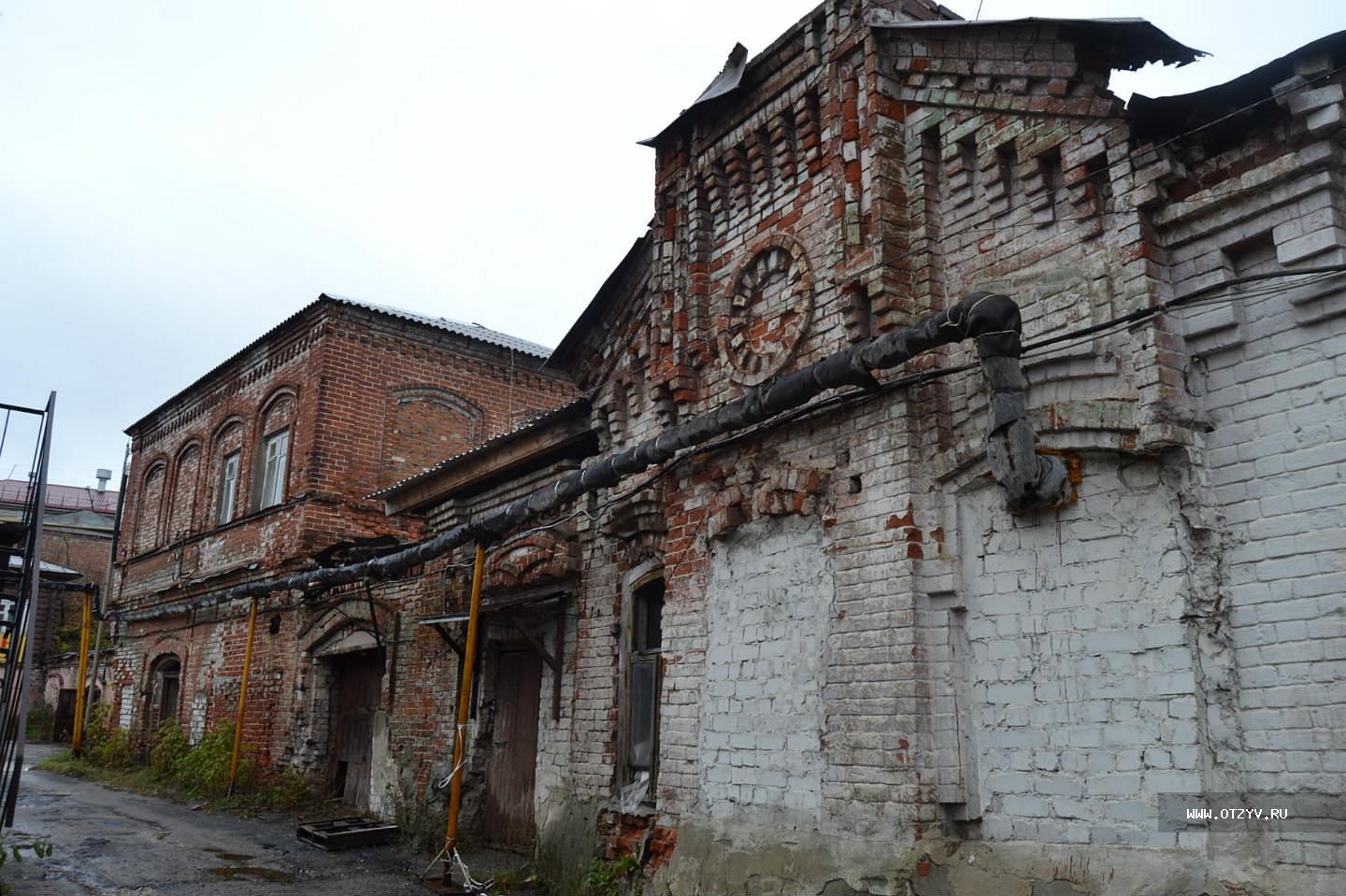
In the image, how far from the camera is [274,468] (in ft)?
56.0

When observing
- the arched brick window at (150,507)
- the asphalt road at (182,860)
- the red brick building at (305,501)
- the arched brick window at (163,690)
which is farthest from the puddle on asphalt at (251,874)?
the arched brick window at (150,507)

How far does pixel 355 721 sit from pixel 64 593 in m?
23.9

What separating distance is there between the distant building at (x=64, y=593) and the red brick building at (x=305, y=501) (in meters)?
9.40

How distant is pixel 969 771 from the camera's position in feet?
17.8

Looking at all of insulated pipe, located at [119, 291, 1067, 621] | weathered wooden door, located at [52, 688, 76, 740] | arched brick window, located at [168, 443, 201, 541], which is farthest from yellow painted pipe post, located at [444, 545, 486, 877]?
weathered wooden door, located at [52, 688, 76, 740]

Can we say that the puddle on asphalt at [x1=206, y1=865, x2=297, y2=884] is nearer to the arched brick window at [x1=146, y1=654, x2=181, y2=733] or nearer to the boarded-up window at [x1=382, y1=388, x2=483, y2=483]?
the boarded-up window at [x1=382, y1=388, x2=483, y2=483]

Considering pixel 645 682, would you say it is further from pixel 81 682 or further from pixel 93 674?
pixel 93 674

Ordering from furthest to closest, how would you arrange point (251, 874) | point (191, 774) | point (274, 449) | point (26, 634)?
point (274, 449)
point (191, 774)
point (251, 874)
point (26, 634)

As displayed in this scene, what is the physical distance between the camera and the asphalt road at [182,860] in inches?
340

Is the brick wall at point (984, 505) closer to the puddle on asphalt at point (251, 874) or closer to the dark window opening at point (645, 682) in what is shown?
the dark window opening at point (645, 682)

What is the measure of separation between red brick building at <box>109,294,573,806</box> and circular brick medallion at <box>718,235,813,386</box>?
6579mm

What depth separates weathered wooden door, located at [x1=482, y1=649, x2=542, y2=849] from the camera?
31.3ft

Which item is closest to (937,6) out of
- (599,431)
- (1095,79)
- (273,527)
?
(1095,79)

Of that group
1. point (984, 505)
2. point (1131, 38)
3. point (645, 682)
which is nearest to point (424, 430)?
point (645, 682)
